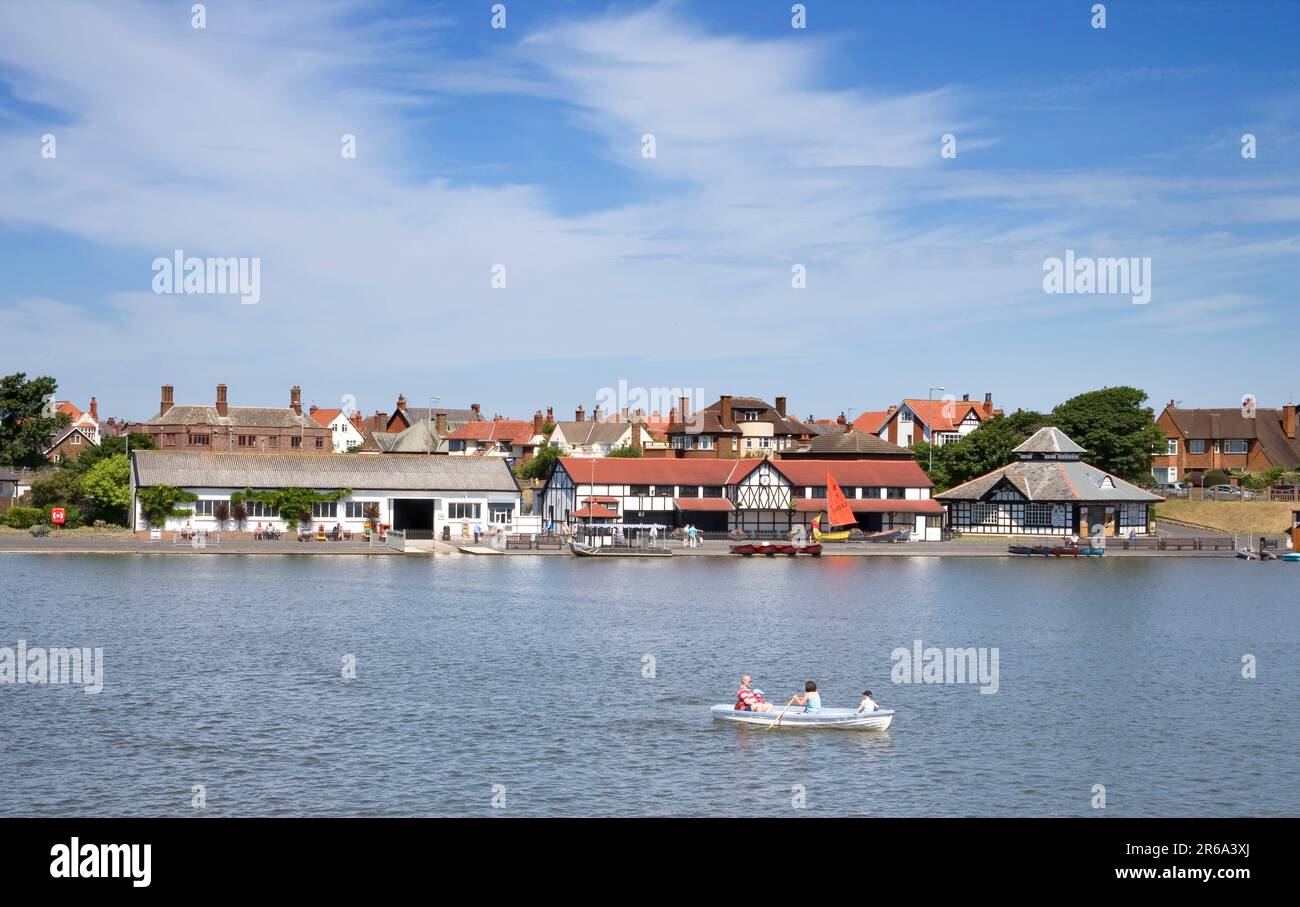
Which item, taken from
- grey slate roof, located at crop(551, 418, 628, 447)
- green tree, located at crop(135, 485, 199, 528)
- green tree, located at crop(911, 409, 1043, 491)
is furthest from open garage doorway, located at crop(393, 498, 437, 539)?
grey slate roof, located at crop(551, 418, 628, 447)

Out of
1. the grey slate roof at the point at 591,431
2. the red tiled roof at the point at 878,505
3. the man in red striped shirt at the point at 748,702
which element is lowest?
the man in red striped shirt at the point at 748,702

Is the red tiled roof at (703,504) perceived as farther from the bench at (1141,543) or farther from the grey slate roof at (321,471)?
the bench at (1141,543)

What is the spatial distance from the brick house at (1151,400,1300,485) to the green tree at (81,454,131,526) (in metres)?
96.3

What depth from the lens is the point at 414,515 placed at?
323ft

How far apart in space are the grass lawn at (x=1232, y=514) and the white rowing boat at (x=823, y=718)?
8463 centimetres

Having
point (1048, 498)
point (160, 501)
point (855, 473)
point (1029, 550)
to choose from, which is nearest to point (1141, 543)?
point (1048, 498)

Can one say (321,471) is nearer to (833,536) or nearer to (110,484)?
(110,484)

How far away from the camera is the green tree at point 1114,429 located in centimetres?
11100

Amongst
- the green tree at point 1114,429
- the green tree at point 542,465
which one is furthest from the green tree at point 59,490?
the green tree at point 1114,429

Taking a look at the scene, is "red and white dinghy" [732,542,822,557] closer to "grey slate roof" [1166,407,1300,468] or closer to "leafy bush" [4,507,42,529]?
"leafy bush" [4,507,42,529]

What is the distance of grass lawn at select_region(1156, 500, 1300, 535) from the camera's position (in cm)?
10506

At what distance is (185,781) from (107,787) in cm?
151
